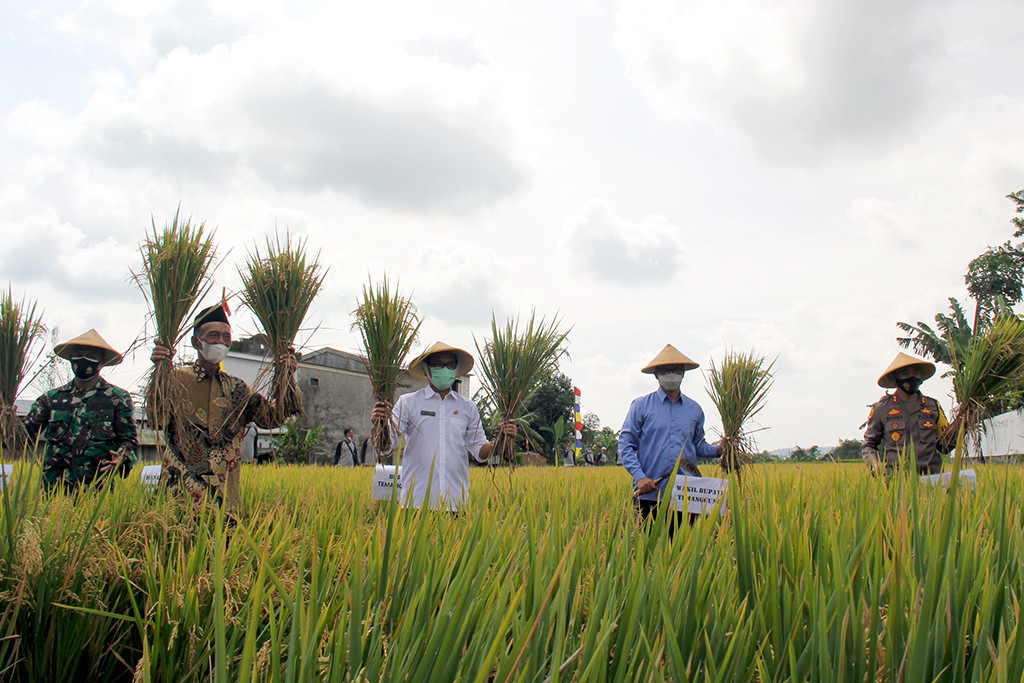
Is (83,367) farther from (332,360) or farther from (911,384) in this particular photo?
(332,360)

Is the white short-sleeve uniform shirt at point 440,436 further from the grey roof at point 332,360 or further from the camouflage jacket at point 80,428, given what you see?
the grey roof at point 332,360

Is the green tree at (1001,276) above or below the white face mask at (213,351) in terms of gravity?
above

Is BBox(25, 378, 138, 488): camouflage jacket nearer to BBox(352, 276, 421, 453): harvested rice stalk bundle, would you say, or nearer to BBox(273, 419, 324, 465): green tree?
BBox(352, 276, 421, 453): harvested rice stalk bundle

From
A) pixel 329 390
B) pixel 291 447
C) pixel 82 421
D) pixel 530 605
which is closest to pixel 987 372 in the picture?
pixel 530 605

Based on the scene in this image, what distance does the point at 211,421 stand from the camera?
11.3 feet

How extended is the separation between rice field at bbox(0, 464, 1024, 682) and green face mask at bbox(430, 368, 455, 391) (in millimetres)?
1815

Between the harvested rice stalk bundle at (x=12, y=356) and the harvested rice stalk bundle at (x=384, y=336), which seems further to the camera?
the harvested rice stalk bundle at (x=12, y=356)

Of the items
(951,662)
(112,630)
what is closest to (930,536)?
(951,662)

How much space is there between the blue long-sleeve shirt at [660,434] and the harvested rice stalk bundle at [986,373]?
1.41 metres

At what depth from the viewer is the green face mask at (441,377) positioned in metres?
3.96

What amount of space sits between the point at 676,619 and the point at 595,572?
38 centimetres

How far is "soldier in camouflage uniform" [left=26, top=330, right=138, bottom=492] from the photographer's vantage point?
387 centimetres

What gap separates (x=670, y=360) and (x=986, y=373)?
5.86ft

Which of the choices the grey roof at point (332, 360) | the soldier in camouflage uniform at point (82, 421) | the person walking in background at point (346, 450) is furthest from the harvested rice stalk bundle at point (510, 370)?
the grey roof at point (332, 360)
